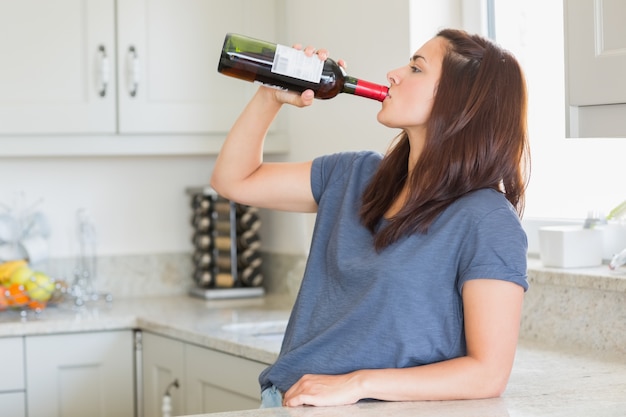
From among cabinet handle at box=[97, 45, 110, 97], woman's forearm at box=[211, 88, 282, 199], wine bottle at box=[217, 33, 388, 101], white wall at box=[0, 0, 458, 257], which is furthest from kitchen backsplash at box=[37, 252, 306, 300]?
wine bottle at box=[217, 33, 388, 101]

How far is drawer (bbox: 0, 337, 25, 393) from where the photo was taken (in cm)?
255

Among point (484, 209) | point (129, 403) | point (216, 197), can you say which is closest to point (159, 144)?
point (216, 197)

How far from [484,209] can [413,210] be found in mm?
110

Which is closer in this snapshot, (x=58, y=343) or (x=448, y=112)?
(x=448, y=112)

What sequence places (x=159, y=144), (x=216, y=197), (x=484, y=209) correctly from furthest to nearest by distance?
(x=216, y=197)
(x=159, y=144)
(x=484, y=209)

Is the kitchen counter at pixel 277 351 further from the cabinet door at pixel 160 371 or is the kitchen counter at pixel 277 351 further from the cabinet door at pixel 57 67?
the cabinet door at pixel 57 67

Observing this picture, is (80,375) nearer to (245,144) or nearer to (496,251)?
(245,144)

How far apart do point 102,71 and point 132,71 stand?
0.29ft

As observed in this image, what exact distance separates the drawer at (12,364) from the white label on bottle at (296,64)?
1.33 metres

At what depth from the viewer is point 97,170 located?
313 centimetres

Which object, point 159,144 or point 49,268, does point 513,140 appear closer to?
point 159,144

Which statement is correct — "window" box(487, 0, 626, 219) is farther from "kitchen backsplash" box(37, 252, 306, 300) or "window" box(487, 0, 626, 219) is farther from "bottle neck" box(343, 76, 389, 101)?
"kitchen backsplash" box(37, 252, 306, 300)

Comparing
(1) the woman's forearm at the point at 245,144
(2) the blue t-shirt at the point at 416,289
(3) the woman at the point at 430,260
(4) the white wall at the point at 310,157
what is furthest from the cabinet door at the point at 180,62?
(2) the blue t-shirt at the point at 416,289

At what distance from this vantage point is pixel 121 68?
2.83m
